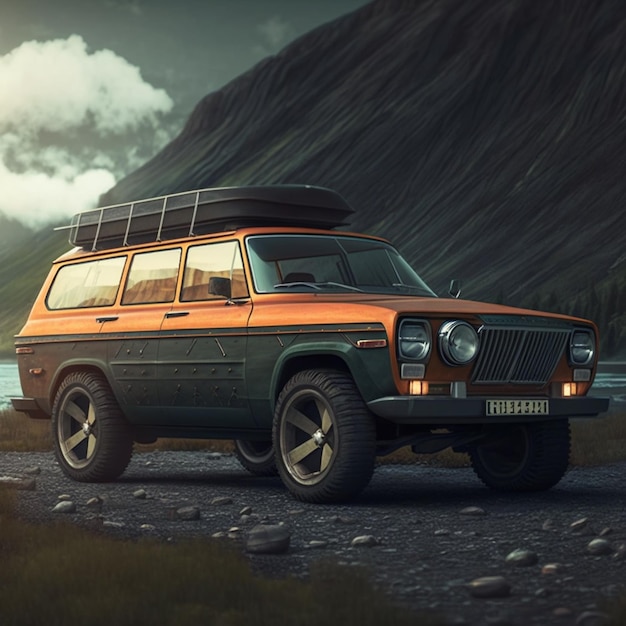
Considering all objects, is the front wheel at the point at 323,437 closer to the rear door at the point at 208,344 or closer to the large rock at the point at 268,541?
the rear door at the point at 208,344

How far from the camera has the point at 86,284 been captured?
1201 centimetres

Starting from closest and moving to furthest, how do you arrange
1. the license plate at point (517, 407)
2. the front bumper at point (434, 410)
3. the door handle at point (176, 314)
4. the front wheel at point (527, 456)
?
the front bumper at point (434, 410) → the license plate at point (517, 407) → the front wheel at point (527, 456) → the door handle at point (176, 314)

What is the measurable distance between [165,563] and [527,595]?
1876 mm

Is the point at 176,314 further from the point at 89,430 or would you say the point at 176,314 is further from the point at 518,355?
the point at 518,355

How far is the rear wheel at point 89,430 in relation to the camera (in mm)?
11320

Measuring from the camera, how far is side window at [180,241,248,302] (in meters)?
9.91

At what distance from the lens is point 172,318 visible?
10578 mm

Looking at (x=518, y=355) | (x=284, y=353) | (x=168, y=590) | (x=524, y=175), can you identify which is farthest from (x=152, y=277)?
(x=524, y=175)

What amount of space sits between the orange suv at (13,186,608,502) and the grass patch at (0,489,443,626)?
240cm

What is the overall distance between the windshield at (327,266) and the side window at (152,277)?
1.05m

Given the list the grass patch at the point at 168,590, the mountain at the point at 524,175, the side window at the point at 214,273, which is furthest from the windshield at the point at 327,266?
the mountain at the point at 524,175

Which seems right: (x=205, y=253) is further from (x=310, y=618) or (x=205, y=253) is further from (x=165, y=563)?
(x=310, y=618)

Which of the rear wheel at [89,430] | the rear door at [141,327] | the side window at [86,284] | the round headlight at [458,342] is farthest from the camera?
the side window at [86,284]

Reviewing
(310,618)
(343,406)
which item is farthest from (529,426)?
(310,618)
